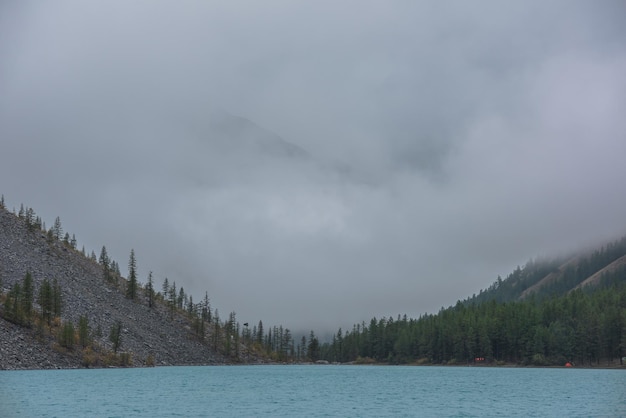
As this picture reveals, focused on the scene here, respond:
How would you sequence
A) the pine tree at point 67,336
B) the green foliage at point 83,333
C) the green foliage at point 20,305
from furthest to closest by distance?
the green foliage at point 83,333 → the pine tree at point 67,336 → the green foliage at point 20,305

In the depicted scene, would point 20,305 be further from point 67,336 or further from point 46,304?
point 67,336

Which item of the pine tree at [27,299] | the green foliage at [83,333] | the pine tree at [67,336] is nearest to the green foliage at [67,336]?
the pine tree at [67,336]

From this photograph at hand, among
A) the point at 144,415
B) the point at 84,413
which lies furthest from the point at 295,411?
the point at 84,413

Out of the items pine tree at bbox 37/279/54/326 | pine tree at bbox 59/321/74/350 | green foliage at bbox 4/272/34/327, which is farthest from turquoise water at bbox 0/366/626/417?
pine tree at bbox 37/279/54/326

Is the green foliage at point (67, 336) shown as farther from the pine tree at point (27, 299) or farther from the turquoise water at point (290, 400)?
the turquoise water at point (290, 400)

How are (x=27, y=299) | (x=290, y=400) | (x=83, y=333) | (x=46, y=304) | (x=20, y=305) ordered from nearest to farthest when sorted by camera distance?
(x=290, y=400) < (x=20, y=305) < (x=27, y=299) < (x=83, y=333) < (x=46, y=304)

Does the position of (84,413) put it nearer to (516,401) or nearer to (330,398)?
(330,398)

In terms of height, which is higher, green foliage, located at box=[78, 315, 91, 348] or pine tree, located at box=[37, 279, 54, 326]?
pine tree, located at box=[37, 279, 54, 326]

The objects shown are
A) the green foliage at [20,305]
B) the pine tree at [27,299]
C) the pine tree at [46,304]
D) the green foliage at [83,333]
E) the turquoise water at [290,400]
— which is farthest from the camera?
the green foliage at [83,333]

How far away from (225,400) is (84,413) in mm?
26465

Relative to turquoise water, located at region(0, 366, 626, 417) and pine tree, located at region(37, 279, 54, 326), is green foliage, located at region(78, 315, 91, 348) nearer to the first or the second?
pine tree, located at region(37, 279, 54, 326)

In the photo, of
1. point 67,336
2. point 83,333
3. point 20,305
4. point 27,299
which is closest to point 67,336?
point 67,336

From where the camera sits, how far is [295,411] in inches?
3312

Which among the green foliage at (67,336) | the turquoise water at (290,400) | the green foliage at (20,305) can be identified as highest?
the green foliage at (20,305)
